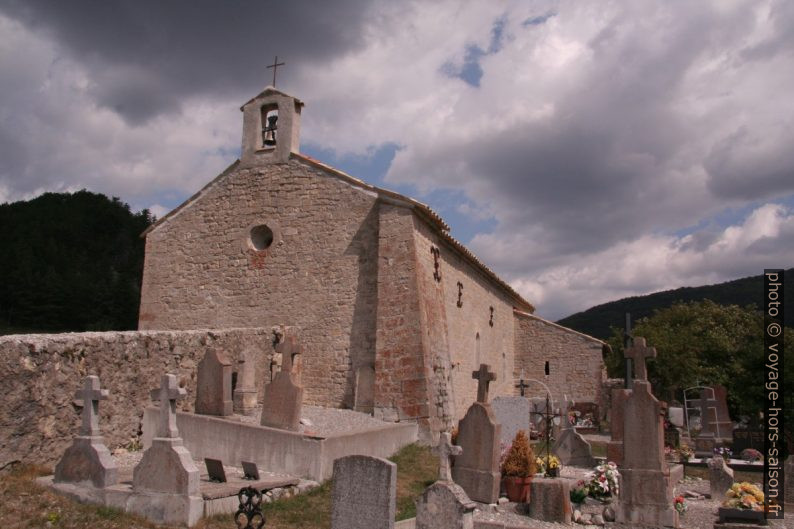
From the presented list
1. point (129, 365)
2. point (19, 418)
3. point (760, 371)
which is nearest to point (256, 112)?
point (129, 365)

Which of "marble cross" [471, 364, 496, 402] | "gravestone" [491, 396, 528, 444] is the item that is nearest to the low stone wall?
"marble cross" [471, 364, 496, 402]

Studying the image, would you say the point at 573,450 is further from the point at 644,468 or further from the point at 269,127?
the point at 269,127

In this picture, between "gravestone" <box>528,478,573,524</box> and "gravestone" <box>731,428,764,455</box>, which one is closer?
"gravestone" <box>528,478,573,524</box>

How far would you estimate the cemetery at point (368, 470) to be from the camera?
282 inches

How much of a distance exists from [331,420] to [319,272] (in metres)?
4.05

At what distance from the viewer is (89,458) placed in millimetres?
7793

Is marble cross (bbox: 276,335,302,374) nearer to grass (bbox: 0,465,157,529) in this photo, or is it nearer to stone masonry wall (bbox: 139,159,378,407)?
stone masonry wall (bbox: 139,159,378,407)

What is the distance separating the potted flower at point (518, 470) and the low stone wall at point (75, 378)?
6.07m

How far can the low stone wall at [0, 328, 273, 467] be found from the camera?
8828 mm

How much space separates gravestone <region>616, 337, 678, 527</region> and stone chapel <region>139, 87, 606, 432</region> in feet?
17.5

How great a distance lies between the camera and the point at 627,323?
12961 millimetres

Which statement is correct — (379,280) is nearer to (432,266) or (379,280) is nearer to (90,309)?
(432,266)

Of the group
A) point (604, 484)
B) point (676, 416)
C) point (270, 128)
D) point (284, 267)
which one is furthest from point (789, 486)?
point (270, 128)

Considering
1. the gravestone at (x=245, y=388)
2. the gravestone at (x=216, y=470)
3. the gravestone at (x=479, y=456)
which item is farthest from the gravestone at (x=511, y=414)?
the gravestone at (x=216, y=470)
